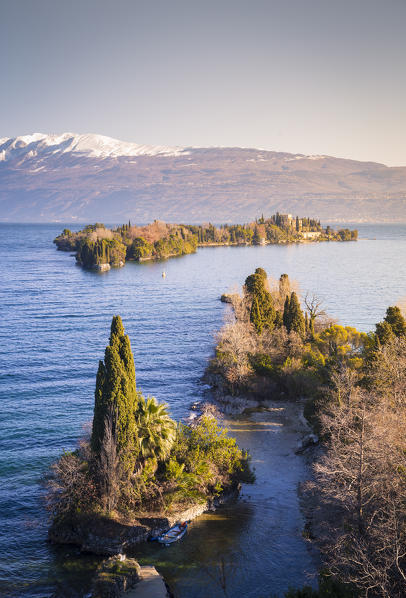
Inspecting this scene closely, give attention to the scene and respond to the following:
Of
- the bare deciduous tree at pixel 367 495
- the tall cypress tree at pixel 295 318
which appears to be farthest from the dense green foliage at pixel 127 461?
the tall cypress tree at pixel 295 318

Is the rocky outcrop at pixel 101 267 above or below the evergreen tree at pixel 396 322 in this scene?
above

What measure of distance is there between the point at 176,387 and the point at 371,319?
45552mm

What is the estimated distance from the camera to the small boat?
89.1ft

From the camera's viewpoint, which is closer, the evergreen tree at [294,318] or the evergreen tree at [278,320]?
the evergreen tree at [294,318]

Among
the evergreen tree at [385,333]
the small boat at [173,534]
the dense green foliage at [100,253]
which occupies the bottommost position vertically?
the small boat at [173,534]

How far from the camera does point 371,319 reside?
283 ft

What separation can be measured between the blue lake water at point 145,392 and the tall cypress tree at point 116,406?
541cm

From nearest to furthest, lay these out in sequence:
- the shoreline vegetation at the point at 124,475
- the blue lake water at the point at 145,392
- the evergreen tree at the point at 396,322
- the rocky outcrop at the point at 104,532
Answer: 1. the blue lake water at the point at 145,392
2. the rocky outcrop at the point at 104,532
3. the shoreline vegetation at the point at 124,475
4. the evergreen tree at the point at 396,322

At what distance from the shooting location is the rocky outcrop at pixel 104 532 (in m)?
26.3

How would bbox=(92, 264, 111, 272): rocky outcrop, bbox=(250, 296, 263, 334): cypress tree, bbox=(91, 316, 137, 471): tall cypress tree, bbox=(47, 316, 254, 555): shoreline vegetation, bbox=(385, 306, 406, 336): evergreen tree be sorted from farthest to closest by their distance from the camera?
bbox=(92, 264, 111, 272): rocky outcrop < bbox=(250, 296, 263, 334): cypress tree < bbox=(385, 306, 406, 336): evergreen tree < bbox=(91, 316, 137, 471): tall cypress tree < bbox=(47, 316, 254, 555): shoreline vegetation

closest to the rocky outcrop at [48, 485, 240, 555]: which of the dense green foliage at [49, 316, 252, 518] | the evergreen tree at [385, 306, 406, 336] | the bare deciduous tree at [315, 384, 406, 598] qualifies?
the dense green foliage at [49, 316, 252, 518]

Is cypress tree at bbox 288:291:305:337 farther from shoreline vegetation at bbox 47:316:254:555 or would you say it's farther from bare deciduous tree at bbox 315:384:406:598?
bare deciduous tree at bbox 315:384:406:598

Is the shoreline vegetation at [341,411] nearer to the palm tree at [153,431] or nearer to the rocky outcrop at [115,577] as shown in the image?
the rocky outcrop at [115,577]

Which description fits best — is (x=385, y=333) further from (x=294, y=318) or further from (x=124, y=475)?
(x=124, y=475)
